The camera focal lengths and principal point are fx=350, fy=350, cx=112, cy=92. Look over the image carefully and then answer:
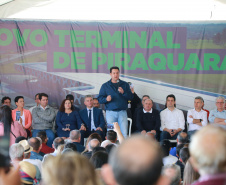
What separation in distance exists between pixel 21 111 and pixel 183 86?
10.2 feet

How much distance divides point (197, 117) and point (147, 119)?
0.92m

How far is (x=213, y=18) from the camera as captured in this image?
267 inches

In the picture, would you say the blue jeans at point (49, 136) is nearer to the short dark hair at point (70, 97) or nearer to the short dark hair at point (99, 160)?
the short dark hair at point (70, 97)

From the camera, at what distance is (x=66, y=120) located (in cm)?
607

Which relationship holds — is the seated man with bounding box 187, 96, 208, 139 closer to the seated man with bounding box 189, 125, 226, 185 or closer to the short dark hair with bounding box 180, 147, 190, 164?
the short dark hair with bounding box 180, 147, 190, 164

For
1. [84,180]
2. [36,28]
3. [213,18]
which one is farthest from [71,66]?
[84,180]

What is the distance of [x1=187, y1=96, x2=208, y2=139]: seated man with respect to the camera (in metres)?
6.12

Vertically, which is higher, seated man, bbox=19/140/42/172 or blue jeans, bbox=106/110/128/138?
seated man, bbox=19/140/42/172

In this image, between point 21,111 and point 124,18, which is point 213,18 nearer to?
point 124,18

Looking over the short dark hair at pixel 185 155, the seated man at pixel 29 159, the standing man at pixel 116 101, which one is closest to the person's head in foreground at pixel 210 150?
the short dark hair at pixel 185 155

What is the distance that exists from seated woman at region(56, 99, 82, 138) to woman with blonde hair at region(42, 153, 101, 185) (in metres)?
4.65

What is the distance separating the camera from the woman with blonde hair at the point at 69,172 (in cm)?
131

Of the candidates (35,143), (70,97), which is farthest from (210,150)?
(70,97)

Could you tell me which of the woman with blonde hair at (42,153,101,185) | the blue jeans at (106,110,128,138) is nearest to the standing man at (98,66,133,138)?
the blue jeans at (106,110,128,138)
